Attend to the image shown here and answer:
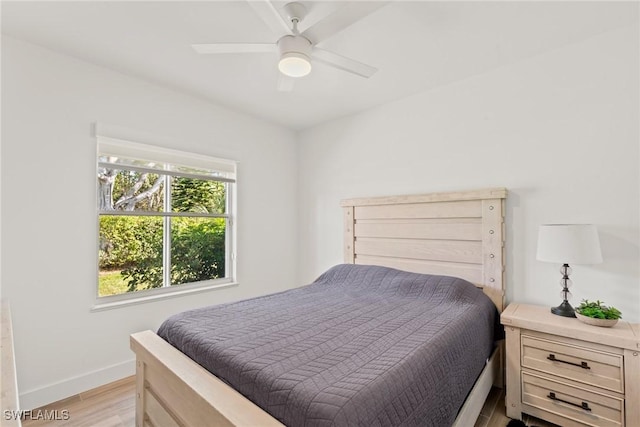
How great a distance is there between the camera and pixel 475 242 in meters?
2.43

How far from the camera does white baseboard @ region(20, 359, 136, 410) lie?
201 centimetres

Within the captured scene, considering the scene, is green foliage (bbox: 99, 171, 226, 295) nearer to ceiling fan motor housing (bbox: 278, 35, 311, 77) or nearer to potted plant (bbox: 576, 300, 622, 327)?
ceiling fan motor housing (bbox: 278, 35, 311, 77)

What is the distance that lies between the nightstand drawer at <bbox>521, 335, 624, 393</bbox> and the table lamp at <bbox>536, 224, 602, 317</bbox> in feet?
0.83

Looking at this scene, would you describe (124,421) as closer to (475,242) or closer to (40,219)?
(40,219)

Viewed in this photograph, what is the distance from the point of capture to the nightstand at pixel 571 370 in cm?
156

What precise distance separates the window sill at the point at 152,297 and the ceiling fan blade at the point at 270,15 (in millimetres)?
2288

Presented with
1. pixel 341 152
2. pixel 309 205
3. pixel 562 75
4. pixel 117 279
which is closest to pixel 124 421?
pixel 117 279

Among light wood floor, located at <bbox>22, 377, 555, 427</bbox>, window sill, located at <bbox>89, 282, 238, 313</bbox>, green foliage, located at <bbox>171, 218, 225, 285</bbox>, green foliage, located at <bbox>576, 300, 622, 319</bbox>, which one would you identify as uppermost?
green foliage, located at <bbox>171, 218, 225, 285</bbox>

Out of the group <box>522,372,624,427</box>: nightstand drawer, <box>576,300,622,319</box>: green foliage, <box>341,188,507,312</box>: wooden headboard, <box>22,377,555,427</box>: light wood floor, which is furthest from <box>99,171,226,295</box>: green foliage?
<box>576,300,622,319</box>: green foliage

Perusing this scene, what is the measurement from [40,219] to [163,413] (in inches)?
63.8

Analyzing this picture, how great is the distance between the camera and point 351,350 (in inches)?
52.1

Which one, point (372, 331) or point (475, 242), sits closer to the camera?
point (372, 331)

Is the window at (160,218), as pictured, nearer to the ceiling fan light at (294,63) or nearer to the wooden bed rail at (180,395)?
the wooden bed rail at (180,395)

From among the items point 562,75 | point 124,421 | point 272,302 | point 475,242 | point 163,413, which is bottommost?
point 124,421
